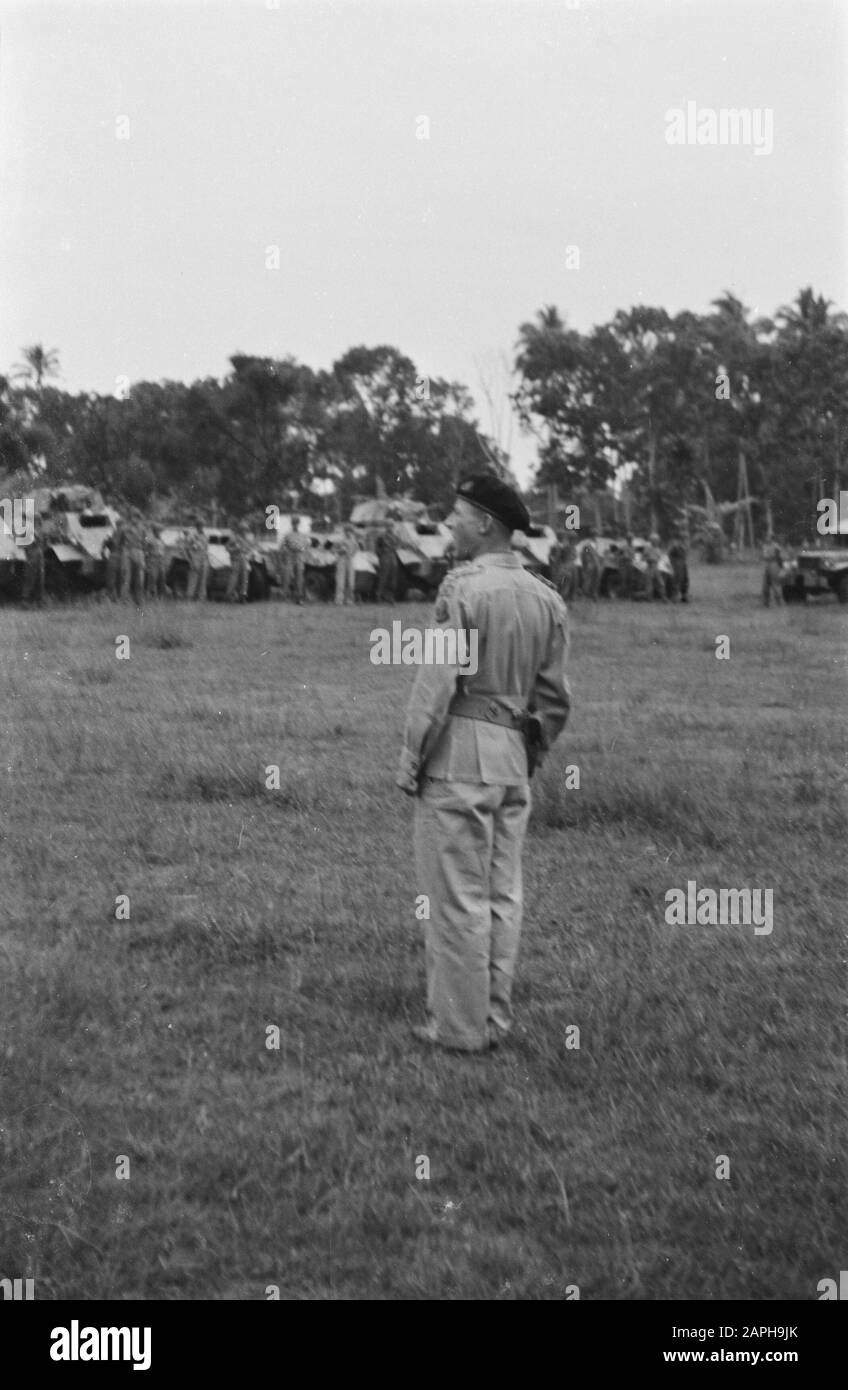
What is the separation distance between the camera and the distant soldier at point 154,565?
24859 mm

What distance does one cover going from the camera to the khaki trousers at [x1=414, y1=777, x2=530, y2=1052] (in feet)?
15.8

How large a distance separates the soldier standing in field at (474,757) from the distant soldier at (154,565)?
20.4 m

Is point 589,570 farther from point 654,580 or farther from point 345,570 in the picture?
point 345,570

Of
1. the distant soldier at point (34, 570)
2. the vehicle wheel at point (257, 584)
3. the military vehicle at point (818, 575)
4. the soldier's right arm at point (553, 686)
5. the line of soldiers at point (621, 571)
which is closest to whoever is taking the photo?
the soldier's right arm at point (553, 686)

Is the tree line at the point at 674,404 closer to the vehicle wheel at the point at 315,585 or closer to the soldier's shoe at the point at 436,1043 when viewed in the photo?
the vehicle wheel at the point at 315,585

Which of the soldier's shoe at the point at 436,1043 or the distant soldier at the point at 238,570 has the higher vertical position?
the distant soldier at the point at 238,570

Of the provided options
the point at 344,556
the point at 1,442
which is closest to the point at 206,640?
the point at 1,442

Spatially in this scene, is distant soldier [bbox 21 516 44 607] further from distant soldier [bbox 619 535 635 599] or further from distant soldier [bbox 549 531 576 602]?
distant soldier [bbox 619 535 635 599]

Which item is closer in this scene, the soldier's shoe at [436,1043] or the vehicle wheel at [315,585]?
the soldier's shoe at [436,1043]

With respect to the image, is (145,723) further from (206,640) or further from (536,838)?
(206,640)

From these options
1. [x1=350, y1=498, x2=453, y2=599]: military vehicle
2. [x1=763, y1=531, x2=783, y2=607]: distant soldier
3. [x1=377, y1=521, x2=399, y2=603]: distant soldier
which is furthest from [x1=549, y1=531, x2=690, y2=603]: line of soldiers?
Result: [x1=377, y1=521, x2=399, y2=603]: distant soldier

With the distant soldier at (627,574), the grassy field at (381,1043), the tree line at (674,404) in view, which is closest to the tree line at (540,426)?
the tree line at (674,404)

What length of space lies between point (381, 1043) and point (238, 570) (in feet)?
69.9

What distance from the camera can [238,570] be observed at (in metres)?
25.8
